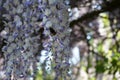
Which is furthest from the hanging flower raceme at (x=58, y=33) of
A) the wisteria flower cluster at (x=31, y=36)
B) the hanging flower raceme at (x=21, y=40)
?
the hanging flower raceme at (x=21, y=40)

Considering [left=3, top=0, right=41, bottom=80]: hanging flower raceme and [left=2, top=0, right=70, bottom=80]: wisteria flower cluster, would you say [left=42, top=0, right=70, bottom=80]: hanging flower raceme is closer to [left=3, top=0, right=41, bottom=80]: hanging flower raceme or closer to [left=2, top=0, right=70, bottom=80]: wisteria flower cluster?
[left=2, top=0, right=70, bottom=80]: wisteria flower cluster

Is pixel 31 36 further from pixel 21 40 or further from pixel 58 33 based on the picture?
pixel 58 33

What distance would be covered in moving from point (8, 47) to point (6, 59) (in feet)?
0.24

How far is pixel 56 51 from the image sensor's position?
2180mm

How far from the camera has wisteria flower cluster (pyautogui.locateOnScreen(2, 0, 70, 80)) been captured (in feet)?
7.12

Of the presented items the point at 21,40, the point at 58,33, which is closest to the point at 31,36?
the point at 21,40

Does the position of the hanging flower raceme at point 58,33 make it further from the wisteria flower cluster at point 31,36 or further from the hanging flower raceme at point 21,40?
the hanging flower raceme at point 21,40

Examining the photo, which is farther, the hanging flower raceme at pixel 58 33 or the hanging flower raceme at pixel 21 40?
the hanging flower raceme at pixel 21 40

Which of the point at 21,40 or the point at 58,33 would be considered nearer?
the point at 58,33

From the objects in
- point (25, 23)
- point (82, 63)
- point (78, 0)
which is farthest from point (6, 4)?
point (82, 63)

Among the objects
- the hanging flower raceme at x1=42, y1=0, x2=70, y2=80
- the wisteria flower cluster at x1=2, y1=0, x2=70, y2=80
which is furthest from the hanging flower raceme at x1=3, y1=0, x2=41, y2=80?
the hanging flower raceme at x1=42, y1=0, x2=70, y2=80

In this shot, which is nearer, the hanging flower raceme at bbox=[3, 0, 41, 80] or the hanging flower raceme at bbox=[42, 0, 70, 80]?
the hanging flower raceme at bbox=[42, 0, 70, 80]

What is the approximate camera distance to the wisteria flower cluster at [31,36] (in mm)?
2170

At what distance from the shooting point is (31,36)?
238 centimetres
